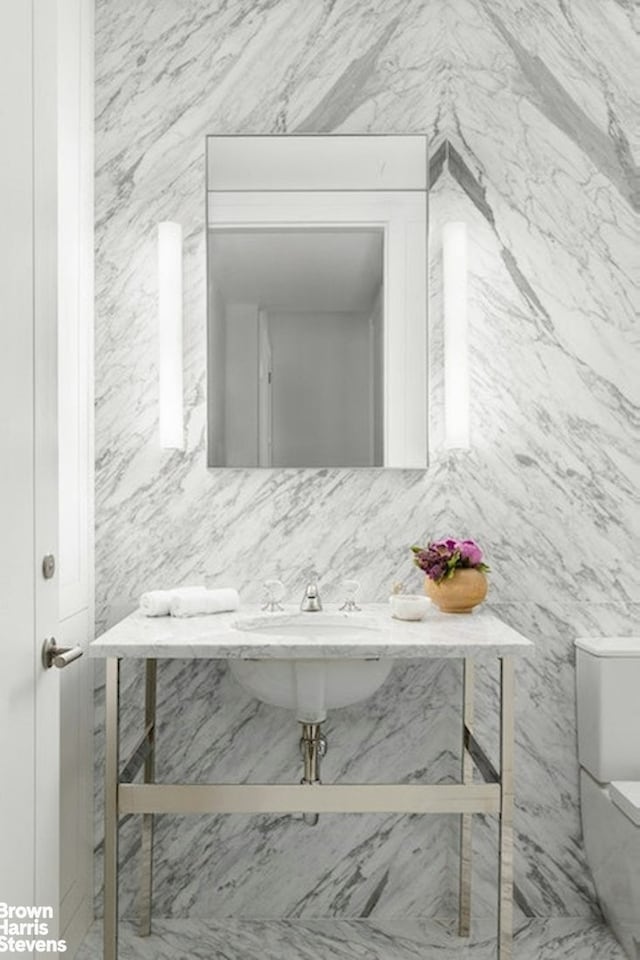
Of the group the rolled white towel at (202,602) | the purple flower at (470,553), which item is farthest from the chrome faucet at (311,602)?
the purple flower at (470,553)

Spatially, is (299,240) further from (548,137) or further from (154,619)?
(154,619)

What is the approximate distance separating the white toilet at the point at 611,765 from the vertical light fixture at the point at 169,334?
49.8 inches

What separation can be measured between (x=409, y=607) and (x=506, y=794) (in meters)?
0.48

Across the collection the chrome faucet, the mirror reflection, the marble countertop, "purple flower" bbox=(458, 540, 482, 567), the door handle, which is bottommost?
the marble countertop

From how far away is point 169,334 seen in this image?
229 cm

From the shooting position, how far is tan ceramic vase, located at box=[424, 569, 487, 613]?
2135 mm

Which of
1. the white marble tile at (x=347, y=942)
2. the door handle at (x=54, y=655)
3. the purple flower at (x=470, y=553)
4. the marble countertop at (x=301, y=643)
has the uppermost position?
the purple flower at (x=470, y=553)

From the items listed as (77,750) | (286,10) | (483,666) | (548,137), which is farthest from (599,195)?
(77,750)

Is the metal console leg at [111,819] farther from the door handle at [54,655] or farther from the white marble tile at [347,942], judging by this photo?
the door handle at [54,655]

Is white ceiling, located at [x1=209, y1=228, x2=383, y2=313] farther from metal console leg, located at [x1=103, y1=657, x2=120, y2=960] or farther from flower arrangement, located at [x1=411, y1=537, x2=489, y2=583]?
metal console leg, located at [x1=103, y1=657, x2=120, y2=960]

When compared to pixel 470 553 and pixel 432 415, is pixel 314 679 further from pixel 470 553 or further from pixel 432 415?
pixel 432 415

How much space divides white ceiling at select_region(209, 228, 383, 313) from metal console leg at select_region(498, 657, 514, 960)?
110 cm

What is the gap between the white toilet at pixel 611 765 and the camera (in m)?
2.03

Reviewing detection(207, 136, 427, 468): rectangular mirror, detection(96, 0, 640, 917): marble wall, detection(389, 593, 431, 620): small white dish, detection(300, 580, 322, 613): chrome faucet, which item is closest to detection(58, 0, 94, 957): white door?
detection(96, 0, 640, 917): marble wall
